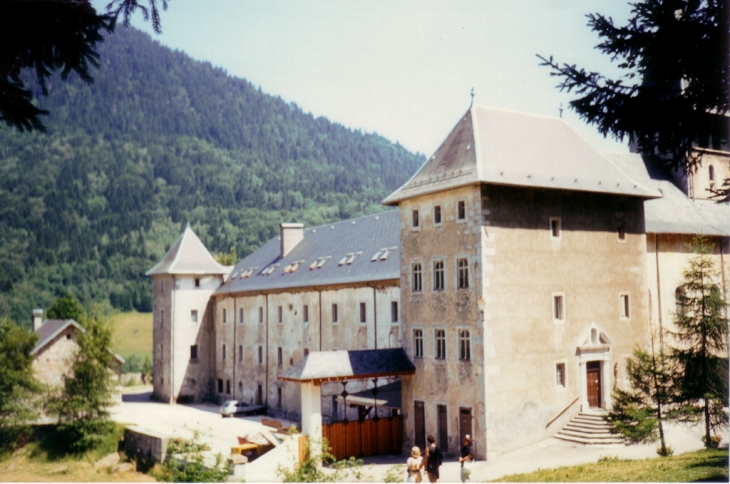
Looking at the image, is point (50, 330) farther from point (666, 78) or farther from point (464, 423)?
point (666, 78)

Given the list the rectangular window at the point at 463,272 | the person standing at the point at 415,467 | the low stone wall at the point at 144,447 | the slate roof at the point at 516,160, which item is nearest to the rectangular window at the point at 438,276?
the rectangular window at the point at 463,272

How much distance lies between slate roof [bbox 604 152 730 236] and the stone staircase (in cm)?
784

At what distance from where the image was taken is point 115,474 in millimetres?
28734

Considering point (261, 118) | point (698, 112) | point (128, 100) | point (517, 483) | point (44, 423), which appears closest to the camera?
point (698, 112)

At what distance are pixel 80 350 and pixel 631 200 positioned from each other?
24779 millimetres

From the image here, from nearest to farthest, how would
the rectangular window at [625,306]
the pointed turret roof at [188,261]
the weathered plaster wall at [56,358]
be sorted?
the rectangular window at [625,306], the weathered plaster wall at [56,358], the pointed turret roof at [188,261]

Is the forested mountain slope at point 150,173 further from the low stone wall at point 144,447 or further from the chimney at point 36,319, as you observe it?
the low stone wall at point 144,447

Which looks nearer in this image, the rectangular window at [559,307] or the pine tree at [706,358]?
the pine tree at [706,358]

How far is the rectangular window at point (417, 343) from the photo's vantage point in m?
24.1

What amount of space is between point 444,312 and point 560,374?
4.27 meters

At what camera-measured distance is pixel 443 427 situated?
22.8 metres

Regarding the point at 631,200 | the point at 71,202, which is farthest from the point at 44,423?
the point at 631,200

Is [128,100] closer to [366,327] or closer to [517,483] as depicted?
[366,327]

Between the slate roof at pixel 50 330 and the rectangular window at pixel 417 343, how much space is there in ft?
55.1
